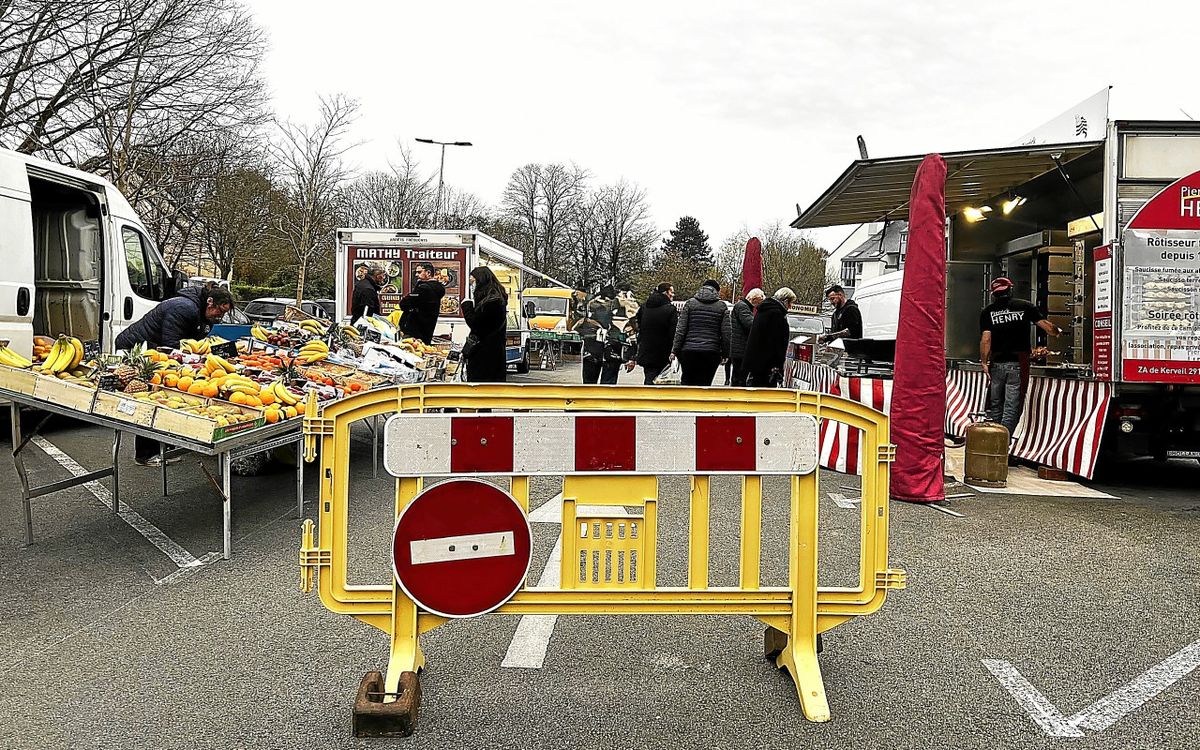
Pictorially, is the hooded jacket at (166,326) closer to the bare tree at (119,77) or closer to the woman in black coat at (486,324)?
the woman in black coat at (486,324)

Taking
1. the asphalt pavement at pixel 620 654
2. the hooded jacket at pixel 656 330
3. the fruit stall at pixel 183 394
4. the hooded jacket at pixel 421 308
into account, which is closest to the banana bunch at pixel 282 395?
the fruit stall at pixel 183 394

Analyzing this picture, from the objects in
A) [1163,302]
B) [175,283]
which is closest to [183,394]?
[175,283]

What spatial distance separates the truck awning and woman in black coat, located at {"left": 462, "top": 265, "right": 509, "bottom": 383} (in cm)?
401

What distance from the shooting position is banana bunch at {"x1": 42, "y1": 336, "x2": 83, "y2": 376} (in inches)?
248

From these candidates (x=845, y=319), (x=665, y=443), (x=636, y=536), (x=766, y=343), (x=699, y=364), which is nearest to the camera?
(x=665, y=443)

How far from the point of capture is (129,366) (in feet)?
21.5

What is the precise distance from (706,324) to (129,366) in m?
7.39

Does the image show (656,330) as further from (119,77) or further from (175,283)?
(119,77)

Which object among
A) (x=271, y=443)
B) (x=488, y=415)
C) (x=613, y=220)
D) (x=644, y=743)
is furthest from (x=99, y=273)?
(x=613, y=220)

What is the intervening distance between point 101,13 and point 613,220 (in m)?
50.6

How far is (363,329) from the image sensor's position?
11688 mm

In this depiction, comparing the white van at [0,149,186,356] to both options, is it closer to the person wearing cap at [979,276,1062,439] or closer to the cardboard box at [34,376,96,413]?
the cardboard box at [34,376,96,413]

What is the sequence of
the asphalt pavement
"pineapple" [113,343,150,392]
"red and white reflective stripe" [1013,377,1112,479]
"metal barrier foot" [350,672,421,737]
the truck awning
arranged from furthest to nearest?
the truck awning → "red and white reflective stripe" [1013,377,1112,479] → "pineapple" [113,343,150,392] → the asphalt pavement → "metal barrier foot" [350,672,421,737]

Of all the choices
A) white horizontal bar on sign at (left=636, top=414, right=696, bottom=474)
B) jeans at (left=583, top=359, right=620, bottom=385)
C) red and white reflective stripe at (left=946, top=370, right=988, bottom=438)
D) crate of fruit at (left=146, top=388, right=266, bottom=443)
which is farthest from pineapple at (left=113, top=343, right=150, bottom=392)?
red and white reflective stripe at (left=946, top=370, right=988, bottom=438)
